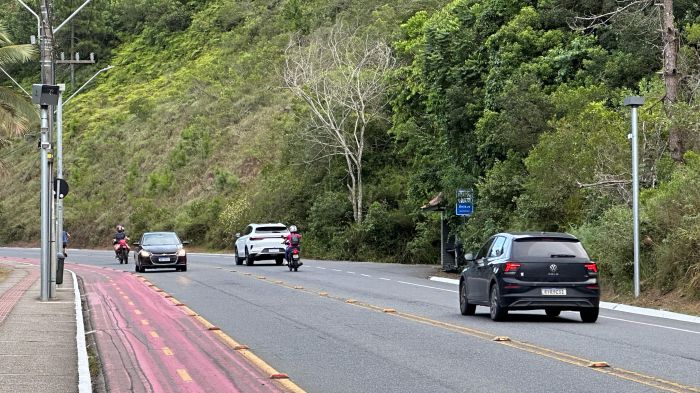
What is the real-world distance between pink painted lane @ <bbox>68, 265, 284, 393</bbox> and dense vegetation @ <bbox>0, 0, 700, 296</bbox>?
1138 cm

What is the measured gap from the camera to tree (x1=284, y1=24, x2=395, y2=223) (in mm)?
58188

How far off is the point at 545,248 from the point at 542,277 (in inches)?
25.8

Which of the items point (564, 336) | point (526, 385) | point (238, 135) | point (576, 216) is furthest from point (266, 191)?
point (526, 385)

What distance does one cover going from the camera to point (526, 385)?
12.3 m

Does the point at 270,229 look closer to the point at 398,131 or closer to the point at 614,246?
the point at 398,131

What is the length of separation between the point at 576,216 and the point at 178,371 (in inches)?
852

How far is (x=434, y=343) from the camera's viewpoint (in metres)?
16.9

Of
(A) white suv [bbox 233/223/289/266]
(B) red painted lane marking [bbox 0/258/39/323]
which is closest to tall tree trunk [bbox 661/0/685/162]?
(B) red painted lane marking [bbox 0/258/39/323]

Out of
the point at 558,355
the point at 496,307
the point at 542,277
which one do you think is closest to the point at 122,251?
the point at 496,307

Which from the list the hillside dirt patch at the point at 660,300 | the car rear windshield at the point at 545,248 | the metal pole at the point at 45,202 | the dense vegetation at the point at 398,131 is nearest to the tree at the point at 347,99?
the dense vegetation at the point at 398,131

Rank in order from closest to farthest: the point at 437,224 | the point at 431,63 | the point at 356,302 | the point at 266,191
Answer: the point at 356,302
the point at 431,63
the point at 437,224
the point at 266,191

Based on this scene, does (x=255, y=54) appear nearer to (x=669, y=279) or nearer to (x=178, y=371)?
(x=669, y=279)

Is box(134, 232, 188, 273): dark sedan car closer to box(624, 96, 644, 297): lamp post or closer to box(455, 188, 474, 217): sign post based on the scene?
box(455, 188, 474, 217): sign post

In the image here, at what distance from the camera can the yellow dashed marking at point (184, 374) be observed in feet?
42.9
